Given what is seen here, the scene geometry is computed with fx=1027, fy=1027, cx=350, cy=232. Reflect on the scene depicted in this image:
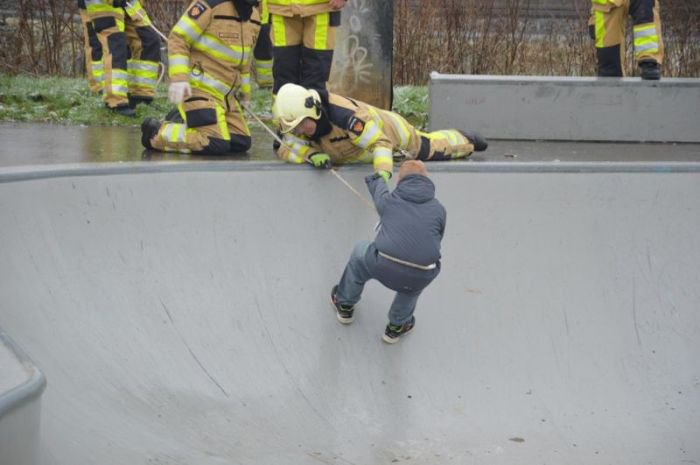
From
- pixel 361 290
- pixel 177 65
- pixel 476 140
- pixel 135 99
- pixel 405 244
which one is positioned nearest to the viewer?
pixel 405 244

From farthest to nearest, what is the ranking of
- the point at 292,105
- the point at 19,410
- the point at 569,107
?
the point at 569,107 < the point at 292,105 < the point at 19,410

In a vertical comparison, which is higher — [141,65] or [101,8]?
[101,8]

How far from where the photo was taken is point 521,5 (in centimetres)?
1291

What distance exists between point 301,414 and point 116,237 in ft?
5.25

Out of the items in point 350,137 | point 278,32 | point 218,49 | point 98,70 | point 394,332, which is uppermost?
point 278,32

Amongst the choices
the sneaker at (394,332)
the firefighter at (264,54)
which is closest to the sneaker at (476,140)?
the firefighter at (264,54)

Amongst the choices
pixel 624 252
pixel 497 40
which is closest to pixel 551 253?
pixel 624 252

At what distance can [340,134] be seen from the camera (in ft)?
22.9

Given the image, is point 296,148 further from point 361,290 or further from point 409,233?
point 409,233

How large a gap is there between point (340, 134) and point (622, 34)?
12.0 ft

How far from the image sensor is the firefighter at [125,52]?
929cm

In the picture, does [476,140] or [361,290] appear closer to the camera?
[361,290]

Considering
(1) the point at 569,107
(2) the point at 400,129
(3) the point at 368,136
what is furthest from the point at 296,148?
(1) the point at 569,107

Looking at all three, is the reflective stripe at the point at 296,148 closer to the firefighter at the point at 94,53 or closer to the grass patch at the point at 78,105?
the grass patch at the point at 78,105
